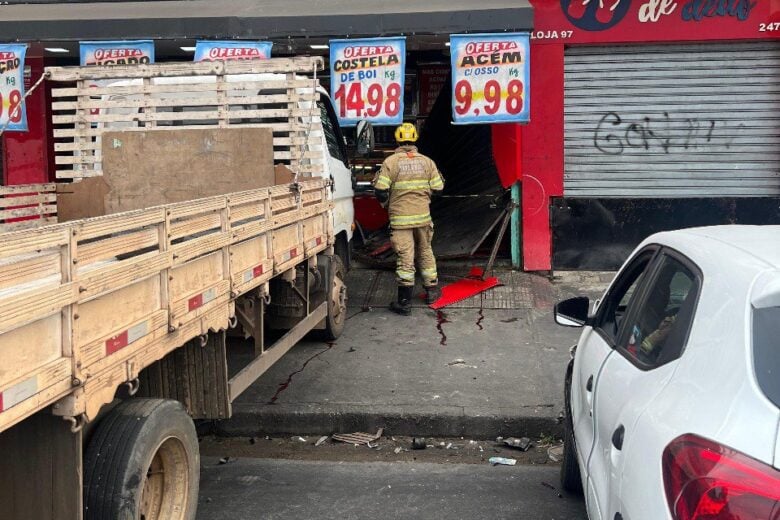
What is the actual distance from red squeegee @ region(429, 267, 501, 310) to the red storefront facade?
0.73 m

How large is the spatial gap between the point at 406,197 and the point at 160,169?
3038 mm

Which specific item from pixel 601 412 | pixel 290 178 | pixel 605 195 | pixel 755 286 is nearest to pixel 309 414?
pixel 290 178

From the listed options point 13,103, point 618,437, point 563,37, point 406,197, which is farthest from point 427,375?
point 13,103

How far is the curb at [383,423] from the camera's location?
5543 millimetres

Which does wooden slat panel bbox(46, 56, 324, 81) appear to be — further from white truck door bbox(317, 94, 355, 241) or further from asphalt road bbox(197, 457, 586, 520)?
asphalt road bbox(197, 457, 586, 520)

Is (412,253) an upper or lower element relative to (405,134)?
lower

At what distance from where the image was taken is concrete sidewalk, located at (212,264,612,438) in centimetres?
564

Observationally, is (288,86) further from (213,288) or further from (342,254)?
(213,288)

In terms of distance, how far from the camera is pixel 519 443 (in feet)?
17.7

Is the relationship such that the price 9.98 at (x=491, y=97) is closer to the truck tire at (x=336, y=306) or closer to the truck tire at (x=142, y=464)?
the truck tire at (x=336, y=306)

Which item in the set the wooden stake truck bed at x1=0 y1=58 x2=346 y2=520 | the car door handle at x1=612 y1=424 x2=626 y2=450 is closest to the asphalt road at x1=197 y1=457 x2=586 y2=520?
the wooden stake truck bed at x1=0 y1=58 x2=346 y2=520

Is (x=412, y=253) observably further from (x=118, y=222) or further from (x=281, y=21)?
(x=118, y=222)

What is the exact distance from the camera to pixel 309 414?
18.6 ft

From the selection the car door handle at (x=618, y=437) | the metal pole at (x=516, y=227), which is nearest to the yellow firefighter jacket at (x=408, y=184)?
the metal pole at (x=516, y=227)
